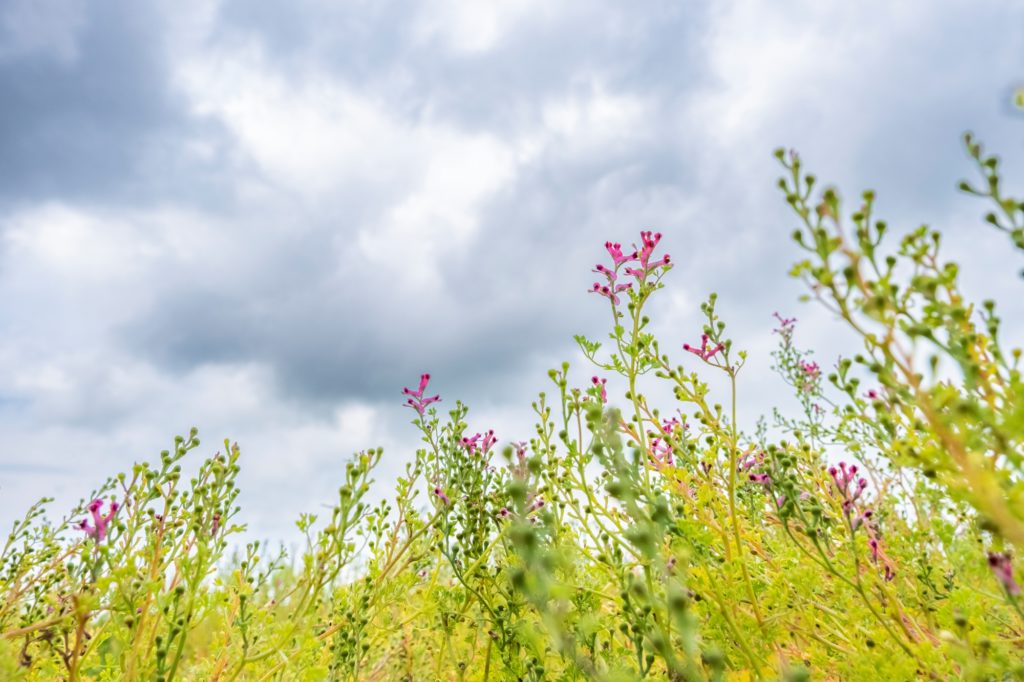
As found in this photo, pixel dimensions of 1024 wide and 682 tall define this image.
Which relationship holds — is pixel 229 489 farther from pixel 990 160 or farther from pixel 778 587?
pixel 990 160

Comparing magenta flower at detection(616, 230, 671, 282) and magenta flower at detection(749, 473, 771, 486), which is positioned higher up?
magenta flower at detection(616, 230, 671, 282)

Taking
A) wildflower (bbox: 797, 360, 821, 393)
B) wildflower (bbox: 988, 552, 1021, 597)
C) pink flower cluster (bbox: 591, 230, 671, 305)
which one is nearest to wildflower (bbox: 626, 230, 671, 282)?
pink flower cluster (bbox: 591, 230, 671, 305)

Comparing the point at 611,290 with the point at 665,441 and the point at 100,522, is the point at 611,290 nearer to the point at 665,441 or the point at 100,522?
the point at 665,441

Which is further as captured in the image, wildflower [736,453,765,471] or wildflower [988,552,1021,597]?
wildflower [736,453,765,471]

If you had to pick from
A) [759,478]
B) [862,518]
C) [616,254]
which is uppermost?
[616,254]

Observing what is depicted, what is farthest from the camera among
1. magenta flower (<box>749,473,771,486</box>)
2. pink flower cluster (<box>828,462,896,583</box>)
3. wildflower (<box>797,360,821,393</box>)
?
wildflower (<box>797,360,821,393</box>)

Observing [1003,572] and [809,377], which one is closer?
[1003,572]

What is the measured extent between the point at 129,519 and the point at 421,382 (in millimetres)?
1561

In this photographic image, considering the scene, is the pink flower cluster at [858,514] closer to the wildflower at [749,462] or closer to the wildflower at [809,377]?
the wildflower at [749,462]

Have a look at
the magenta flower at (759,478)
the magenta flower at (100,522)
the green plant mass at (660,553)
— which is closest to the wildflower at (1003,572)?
the green plant mass at (660,553)

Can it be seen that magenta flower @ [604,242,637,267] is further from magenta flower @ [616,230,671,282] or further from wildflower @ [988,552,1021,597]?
wildflower @ [988,552,1021,597]

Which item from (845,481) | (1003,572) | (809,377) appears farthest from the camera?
(809,377)

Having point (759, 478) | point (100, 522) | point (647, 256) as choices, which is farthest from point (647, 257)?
point (100, 522)

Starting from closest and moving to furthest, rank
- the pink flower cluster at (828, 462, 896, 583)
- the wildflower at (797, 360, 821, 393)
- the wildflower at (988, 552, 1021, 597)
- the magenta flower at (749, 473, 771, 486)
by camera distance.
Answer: the wildflower at (988, 552, 1021, 597)
the pink flower cluster at (828, 462, 896, 583)
the magenta flower at (749, 473, 771, 486)
the wildflower at (797, 360, 821, 393)
